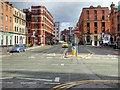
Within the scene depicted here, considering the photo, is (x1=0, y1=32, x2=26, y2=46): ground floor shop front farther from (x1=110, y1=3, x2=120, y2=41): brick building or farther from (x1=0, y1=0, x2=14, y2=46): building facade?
(x1=110, y1=3, x2=120, y2=41): brick building

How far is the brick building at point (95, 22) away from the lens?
4796 inches

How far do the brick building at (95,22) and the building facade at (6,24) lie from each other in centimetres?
5661

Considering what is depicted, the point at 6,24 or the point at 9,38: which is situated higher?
the point at 6,24

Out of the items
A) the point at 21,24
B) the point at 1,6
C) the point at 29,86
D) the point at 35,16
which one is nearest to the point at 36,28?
the point at 35,16

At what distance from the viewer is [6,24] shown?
67.6 metres

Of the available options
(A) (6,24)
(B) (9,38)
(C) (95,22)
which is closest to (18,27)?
(B) (9,38)

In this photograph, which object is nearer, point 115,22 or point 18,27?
point 18,27

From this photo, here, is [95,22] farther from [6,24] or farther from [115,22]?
[6,24]

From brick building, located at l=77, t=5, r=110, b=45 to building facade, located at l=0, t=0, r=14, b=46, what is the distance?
56.6 metres

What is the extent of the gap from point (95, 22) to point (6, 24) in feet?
212

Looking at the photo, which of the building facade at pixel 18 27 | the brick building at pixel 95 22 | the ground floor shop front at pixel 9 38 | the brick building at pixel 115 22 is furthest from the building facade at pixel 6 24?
the brick building at pixel 95 22

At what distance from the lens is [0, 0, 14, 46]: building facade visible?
62.7m

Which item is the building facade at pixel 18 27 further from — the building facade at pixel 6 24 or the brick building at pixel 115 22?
the brick building at pixel 115 22

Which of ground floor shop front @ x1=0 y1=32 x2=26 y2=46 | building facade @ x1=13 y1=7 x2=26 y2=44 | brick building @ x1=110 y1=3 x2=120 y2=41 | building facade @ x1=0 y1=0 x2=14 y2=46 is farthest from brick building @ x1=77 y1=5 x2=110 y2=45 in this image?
building facade @ x1=0 y1=0 x2=14 y2=46
